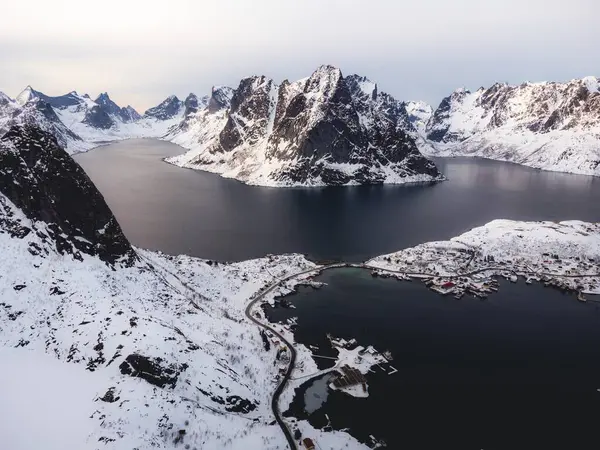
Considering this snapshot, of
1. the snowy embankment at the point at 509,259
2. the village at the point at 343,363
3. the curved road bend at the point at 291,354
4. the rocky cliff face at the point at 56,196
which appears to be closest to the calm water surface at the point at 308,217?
the snowy embankment at the point at 509,259

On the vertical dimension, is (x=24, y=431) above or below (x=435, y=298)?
above

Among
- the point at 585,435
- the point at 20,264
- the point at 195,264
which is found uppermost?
the point at 20,264

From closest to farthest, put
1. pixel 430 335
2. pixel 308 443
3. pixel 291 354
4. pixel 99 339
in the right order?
pixel 308 443
pixel 99 339
pixel 291 354
pixel 430 335

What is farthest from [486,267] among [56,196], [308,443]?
[56,196]

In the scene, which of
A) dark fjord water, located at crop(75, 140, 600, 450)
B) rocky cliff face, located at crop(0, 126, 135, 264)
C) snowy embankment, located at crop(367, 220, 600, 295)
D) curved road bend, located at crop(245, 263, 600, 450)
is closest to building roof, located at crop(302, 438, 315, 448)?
curved road bend, located at crop(245, 263, 600, 450)

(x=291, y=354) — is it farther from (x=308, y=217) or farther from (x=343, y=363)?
(x=308, y=217)

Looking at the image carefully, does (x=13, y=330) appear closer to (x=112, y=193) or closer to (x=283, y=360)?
(x=283, y=360)

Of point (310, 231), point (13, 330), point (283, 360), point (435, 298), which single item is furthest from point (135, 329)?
point (310, 231)
